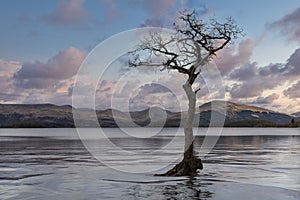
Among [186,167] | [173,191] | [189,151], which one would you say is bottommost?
[173,191]

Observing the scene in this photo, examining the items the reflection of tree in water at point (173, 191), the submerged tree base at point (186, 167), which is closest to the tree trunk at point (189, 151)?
the submerged tree base at point (186, 167)

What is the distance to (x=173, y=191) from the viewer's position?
22031 mm

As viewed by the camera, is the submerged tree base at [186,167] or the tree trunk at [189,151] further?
the tree trunk at [189,151]

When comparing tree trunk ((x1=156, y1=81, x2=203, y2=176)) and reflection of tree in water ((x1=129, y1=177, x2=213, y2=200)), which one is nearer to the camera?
reflection of tree in water ((x1=129, y1=177, x2=213, y2=200))

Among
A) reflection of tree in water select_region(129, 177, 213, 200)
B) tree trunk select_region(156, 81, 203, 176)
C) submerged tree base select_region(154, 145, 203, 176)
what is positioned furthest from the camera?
tree trunk select_region(156, 81, 203, 176)

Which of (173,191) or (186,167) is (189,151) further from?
(173,191)

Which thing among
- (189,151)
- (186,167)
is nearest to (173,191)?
(186,167)

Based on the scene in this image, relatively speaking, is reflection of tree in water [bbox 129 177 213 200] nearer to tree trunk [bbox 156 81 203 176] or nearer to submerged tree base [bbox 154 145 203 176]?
submerged tree base [bbox 154 145 203 176]

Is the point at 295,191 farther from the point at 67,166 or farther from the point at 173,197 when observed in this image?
the point at 67,166

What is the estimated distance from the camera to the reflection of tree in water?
67.5 feet

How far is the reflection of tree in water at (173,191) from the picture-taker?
20.6m

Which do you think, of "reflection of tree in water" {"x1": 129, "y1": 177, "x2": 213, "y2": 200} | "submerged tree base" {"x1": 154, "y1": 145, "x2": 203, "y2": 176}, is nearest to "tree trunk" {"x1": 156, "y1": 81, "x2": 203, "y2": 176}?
"submerged tree base" {"x1": 154, "y1": 145, "x2": 203, "y2": 176}

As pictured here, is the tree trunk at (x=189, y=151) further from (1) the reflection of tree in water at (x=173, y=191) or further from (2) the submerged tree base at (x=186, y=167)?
(1) the reflection of tree in water at (x=173, y=191)

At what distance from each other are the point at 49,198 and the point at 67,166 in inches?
657
